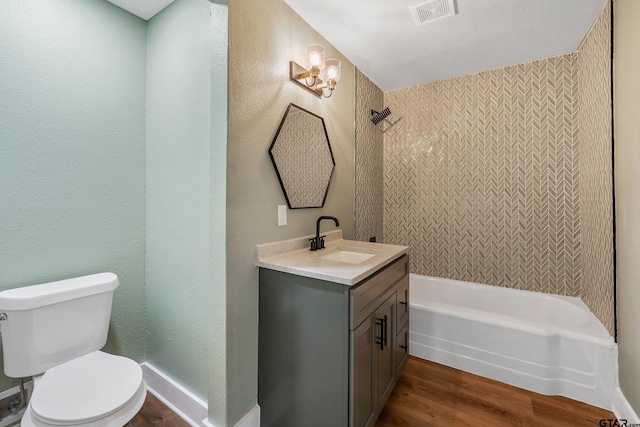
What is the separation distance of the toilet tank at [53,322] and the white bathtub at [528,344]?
204 centimetres

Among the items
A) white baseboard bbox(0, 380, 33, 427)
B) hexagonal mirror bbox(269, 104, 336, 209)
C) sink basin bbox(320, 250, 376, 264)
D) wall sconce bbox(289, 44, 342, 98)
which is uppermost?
wall sconce bbox(289, 44, 342, 98)

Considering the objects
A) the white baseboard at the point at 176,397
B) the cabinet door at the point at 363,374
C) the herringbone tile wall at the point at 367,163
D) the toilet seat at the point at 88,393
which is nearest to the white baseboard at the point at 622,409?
the cabinet door at the point at 363,374

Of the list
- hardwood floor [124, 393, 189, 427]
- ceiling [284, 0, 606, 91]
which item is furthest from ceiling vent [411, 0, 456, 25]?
hardwood floor [124, 393, 189, 427]

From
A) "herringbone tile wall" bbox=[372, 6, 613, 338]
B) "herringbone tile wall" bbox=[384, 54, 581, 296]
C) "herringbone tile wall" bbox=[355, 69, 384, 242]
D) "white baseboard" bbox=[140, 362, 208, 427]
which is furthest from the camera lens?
"herringbone tile wall" bbox=[355, 69, 384, 242]

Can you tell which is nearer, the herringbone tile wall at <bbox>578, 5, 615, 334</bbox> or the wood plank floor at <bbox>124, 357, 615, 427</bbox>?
the wood plank floor at <bbox>124, 357, 615, 427</bbox>

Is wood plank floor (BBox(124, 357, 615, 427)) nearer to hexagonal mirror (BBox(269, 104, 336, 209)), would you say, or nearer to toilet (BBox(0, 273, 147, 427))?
toilet (BBox(0, 273, 147, 427))

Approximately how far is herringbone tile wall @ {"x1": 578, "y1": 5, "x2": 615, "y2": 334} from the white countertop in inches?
49.6

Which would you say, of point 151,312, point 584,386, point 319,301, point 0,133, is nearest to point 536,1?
point 319,301

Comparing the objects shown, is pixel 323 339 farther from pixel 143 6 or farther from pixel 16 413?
pixel 143 6

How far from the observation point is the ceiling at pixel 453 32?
5.38 feet

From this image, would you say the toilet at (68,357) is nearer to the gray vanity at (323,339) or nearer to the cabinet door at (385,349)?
the gray vanity at (323,339)

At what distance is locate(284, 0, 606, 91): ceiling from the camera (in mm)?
1641

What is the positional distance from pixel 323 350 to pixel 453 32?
219 centimetres

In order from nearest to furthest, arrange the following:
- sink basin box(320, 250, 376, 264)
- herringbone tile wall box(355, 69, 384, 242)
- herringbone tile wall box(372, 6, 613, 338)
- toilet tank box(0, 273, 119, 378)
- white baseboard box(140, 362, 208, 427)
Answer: toilet tank box(0, 273, 119, 378) → white baseboard box(140, 362, 208, 427) → sink basin box(320, 250, 376, 264) → herringbone tile wall box(372, 6, 613, 338) → herringbone tile wall box(355, 69, 384, 242)
